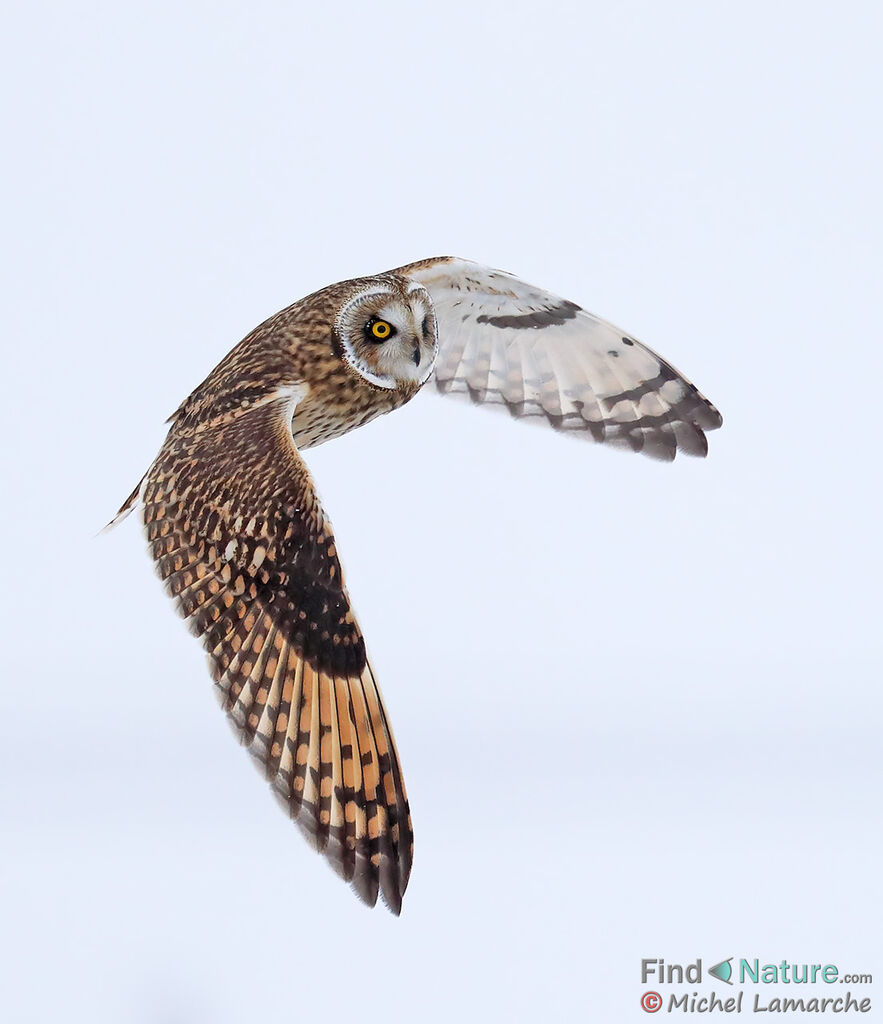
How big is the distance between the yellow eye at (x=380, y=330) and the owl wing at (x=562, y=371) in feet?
1.12

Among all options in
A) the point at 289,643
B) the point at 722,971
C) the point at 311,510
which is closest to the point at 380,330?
the point at 311,510

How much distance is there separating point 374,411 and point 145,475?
395mm

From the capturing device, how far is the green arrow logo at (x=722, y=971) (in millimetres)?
2195

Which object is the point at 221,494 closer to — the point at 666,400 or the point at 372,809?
the point at 372,809

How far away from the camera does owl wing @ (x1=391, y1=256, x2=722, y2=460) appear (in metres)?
2.38

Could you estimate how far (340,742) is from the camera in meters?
1.62

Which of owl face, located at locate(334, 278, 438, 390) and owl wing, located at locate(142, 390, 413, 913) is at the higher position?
owl face, located at locate(334, 278, 438, 390)

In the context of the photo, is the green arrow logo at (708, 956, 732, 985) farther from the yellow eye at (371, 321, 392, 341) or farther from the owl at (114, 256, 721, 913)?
the yellow eye at (371, 321, 392, 341)

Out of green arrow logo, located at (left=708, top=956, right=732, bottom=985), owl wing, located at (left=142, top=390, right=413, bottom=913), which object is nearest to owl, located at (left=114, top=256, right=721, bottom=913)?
owl wing, located at (left=142, top=390, right=413, bottom=913)

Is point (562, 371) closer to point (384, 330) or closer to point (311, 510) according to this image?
point (384, 330)

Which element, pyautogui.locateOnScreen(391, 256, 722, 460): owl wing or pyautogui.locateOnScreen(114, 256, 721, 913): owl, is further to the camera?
pyautogui.locateOnScreen(391, 256, 722, 460): owl wing

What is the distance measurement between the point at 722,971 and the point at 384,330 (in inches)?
51.1


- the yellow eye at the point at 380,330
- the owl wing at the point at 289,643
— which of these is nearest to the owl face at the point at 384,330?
the yellow eye at the point at 380,330

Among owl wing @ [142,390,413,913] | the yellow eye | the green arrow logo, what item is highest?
the yellow eye
